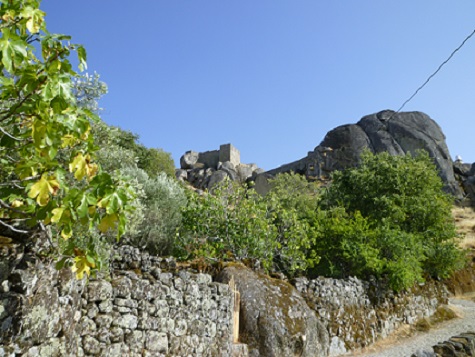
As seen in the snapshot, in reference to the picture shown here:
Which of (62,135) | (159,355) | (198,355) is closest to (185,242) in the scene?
(198,355)

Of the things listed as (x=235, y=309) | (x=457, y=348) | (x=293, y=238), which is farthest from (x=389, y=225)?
(x=235, y=309)

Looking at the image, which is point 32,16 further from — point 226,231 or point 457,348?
point 457,348

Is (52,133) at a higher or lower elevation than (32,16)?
lower

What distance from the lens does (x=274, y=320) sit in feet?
36.5

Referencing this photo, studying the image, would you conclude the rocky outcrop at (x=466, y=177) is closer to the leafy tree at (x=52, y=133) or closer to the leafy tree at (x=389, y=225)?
the leafy tree at (x=389, y=225)

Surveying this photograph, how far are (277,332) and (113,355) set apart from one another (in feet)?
18.4

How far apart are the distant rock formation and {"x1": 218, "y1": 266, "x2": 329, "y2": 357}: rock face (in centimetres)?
4852

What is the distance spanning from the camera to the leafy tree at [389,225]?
648 inches

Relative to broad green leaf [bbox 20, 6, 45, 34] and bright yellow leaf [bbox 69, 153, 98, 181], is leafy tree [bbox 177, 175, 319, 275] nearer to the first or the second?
bright yellow leaf [bbox 69, 153, 98, 181]

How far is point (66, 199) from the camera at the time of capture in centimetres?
342

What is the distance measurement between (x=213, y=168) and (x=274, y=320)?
58.2 metres

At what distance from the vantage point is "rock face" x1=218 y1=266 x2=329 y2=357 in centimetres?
1080

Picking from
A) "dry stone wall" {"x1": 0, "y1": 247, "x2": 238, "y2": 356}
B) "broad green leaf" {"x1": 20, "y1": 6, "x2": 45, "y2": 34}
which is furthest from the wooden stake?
"broad green leaf" {"x1": 20, "y1": 6, "x2": 45, "y2": 34}

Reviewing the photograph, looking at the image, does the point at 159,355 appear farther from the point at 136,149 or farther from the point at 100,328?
the point at 136,149
